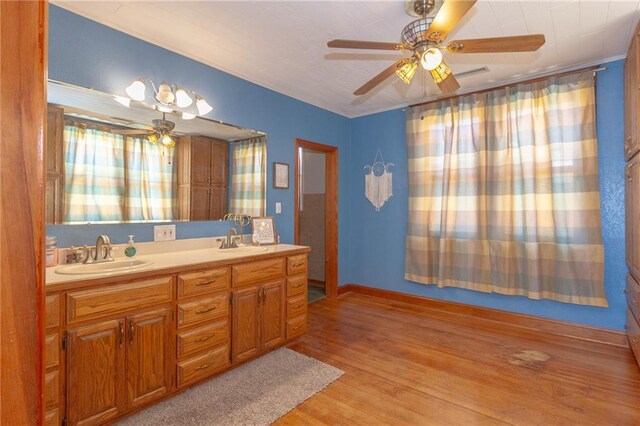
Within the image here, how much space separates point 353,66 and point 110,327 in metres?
2.77

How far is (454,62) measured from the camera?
9.60ft

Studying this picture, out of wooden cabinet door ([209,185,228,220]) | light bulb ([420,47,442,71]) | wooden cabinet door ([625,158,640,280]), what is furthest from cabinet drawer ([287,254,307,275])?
wooden cabinet door ([625,158,640,280])

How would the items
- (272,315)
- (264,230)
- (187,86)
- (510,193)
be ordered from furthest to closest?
1. (510,193)
2. (264,230)
3. (187,86)
4. (272,315)

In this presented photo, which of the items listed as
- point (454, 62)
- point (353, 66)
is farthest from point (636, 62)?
point (353, 66)

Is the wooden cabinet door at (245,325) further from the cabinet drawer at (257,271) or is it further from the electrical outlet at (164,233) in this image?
the electrical outlet at (164,233)

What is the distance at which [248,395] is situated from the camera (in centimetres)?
207

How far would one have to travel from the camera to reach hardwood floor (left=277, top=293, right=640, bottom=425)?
1.90 metres

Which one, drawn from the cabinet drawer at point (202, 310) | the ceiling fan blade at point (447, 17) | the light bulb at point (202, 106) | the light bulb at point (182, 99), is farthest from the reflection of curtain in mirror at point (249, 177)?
the ceiling fan blade at point (447, 17)

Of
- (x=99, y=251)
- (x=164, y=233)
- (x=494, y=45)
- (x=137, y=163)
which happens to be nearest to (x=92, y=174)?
(x=137, y=163)

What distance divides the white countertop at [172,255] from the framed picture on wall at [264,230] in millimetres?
369

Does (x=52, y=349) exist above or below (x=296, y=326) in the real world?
above

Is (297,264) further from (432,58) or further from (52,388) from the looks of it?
(432,58)

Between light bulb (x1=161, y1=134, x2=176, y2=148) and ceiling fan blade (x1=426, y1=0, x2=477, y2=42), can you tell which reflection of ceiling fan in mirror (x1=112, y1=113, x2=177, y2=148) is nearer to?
light bulb (x1=161, y1=134, x2=176, y2=148)

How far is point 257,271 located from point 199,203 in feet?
2.78
